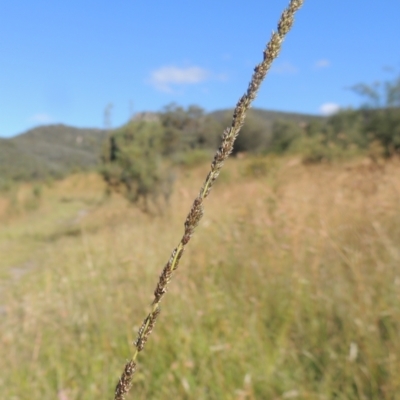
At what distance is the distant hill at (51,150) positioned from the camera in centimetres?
4059

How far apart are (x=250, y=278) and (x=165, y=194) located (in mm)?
7686

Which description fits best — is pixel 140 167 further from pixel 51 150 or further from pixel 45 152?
pixel 51 150

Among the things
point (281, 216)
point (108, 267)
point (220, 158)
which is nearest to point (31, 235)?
point (108, 267)

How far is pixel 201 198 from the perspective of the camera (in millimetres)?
333

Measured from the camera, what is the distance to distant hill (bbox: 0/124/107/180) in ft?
133

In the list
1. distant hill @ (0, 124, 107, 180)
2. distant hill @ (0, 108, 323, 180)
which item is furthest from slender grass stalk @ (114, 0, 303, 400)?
distant hill @ (0, 124, 107, 180)

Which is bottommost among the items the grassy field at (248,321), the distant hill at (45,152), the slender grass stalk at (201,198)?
the grassy field at (248,321)

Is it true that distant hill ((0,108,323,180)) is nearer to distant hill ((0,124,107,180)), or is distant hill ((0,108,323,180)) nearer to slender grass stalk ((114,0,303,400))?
distant hill ((0,124,107,180))

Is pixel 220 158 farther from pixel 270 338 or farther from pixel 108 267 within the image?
pixel 108 267

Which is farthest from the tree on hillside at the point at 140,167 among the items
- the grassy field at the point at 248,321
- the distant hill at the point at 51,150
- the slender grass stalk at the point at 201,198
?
the distant hill at the point at 51,150

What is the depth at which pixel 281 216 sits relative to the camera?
421cm

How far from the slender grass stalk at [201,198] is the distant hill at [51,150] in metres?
30.6

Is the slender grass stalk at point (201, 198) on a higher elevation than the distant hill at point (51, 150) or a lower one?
lower

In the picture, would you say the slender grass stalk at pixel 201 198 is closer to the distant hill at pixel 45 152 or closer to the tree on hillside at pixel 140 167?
the tree on hillside at pixel 140 167
